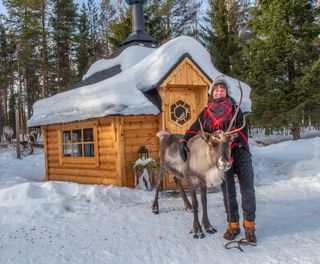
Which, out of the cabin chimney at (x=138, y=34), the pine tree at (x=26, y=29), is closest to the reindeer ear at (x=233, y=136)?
the cabin chimney at (x=138, y=34)

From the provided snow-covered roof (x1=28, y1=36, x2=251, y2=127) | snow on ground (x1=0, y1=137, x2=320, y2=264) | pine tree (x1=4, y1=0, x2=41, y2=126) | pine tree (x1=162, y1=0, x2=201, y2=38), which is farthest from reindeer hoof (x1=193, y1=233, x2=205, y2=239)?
pine tree (x1=4, y1=0, x2=41, y2=126)

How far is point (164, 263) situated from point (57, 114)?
7345 millimetres

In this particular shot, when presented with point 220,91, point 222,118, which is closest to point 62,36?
point 220,91

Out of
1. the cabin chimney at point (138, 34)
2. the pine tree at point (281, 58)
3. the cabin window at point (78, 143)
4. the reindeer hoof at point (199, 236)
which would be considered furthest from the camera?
the pine tree at point (281, 58)

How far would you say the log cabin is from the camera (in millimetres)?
8742

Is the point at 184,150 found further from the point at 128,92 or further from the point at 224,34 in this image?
the point at 224,34

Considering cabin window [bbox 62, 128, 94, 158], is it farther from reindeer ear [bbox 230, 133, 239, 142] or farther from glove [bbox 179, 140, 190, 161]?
reindeer ear [bbox 230, 133, 239, 142]

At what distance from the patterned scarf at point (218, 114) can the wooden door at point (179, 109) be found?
451 cm

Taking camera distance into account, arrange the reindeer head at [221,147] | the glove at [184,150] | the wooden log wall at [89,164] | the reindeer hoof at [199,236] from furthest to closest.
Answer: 1. the wooden log wall at [89,164]
2. the glove at [184,150]
3. the reindeer hoof at [199,236]
4. the reindeer head at [221,147]

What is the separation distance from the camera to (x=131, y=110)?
8.29 m

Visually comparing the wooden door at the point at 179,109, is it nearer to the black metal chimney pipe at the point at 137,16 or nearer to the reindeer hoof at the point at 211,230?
the reindeer hoof at the point at 211,230

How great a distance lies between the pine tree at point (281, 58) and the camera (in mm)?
17297

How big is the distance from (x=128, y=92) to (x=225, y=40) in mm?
15514

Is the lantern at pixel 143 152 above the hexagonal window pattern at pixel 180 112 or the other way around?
the other way around
